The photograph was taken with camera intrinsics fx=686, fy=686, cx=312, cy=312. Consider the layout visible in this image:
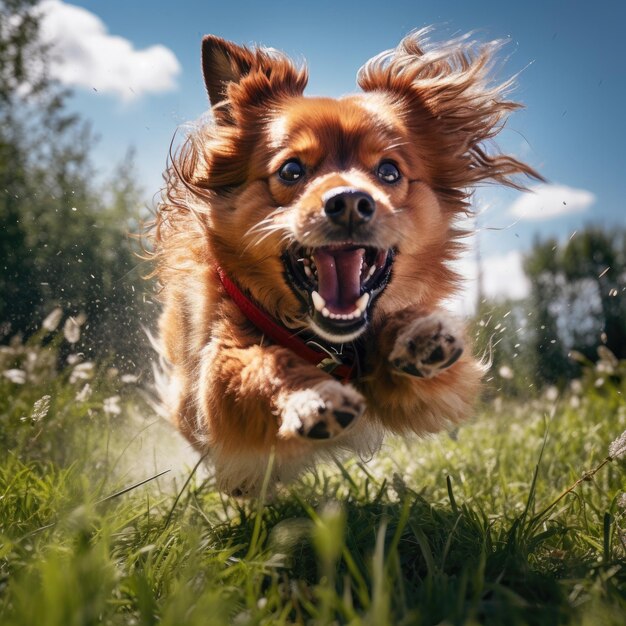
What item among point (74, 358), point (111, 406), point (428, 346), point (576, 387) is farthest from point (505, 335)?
point (74, 358)

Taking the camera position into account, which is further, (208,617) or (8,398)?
(8,398)

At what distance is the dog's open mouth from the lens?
2.37 meters

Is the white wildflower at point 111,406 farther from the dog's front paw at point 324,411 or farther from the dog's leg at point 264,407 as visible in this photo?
the dog's front paw at point 324,411

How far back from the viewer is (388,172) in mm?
2660

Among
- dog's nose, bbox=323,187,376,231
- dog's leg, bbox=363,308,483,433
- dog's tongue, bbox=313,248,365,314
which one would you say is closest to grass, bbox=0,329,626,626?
dog's leg, bbox=363,308,483,433

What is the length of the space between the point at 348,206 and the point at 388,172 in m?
0.51

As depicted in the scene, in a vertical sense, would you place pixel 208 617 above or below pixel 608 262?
below

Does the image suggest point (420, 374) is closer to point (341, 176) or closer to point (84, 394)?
point (341, 176)

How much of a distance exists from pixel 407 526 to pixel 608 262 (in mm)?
5981

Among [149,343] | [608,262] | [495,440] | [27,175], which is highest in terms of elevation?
[27,175]

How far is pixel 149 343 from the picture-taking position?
3.87 m

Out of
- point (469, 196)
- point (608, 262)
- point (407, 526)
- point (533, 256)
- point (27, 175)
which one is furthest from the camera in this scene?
point (608, 262)

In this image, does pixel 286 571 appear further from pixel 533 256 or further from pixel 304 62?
pixel 533 256

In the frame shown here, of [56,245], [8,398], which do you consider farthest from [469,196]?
[56,245]
